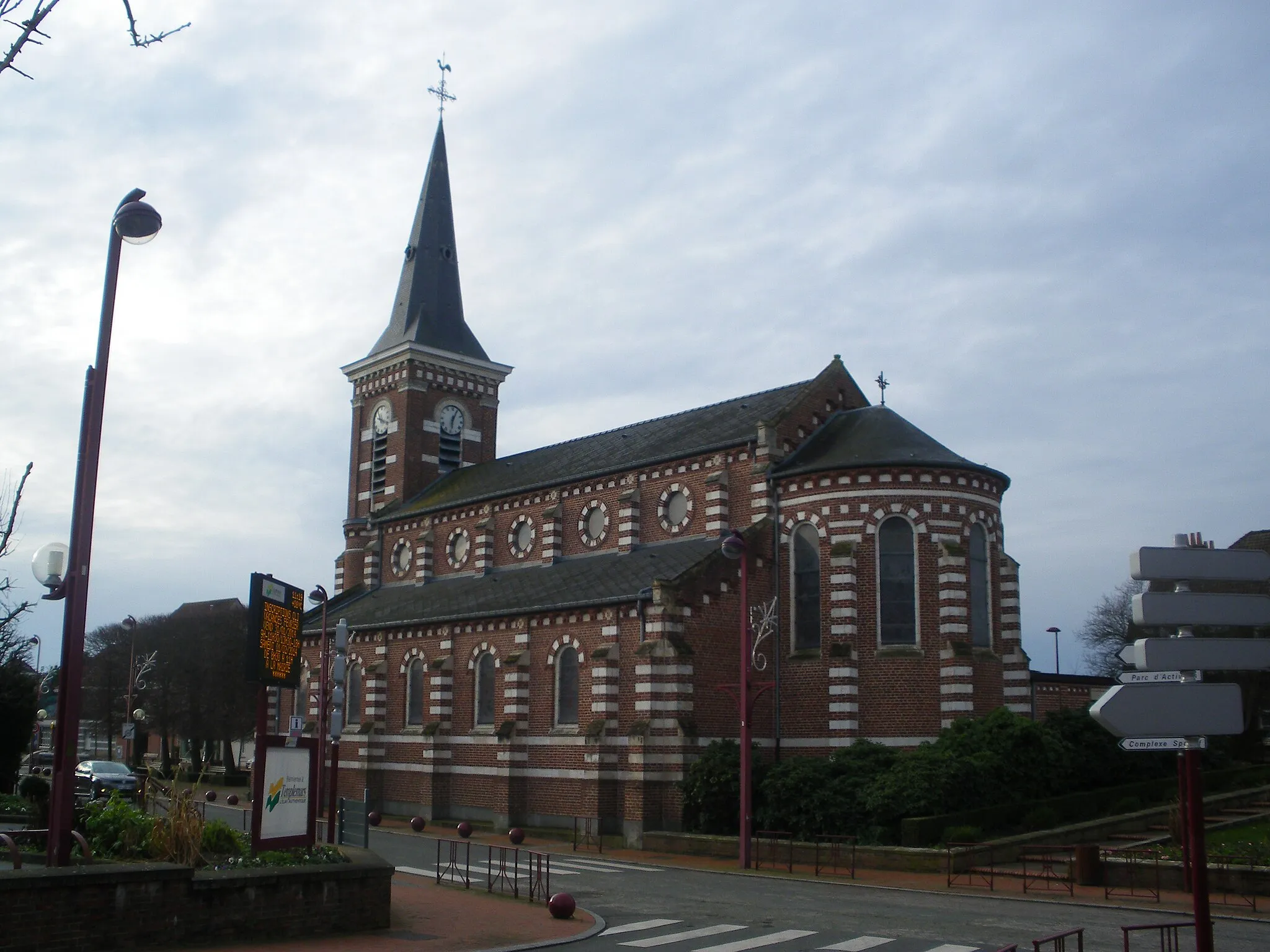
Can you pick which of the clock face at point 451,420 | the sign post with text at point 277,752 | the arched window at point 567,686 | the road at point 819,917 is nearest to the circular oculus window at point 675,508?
the arched window at point 567,686

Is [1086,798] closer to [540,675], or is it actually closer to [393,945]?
[540,675]

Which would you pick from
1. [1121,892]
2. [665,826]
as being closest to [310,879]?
[1121,892]

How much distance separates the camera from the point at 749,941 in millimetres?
16844

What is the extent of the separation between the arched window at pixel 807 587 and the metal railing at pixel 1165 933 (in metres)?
17.9

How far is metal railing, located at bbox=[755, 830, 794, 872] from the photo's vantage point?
2756cm

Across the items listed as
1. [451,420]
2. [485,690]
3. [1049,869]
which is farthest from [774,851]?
[451,420]

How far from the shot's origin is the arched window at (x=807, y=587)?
117 feet

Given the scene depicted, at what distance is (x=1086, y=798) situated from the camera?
30.9 m

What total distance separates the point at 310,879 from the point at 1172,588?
479 inches

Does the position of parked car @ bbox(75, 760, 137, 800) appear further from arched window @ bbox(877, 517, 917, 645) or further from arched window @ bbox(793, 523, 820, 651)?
arched window @ bbox(877, 517, 917, 645)

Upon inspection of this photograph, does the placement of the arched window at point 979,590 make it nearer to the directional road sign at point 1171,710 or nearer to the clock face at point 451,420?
the directional road sign at point 1171,710

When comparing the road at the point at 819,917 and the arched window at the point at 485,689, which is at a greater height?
the arched window at the point at 485,689

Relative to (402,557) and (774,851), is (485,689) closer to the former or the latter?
(402,557)

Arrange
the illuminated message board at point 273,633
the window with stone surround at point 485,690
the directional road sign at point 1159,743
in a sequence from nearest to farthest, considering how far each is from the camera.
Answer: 1. the directional road sign at point 1159,743
2. the illuminated message board at point 273,633
3. the window with stone surround at point 485,690
